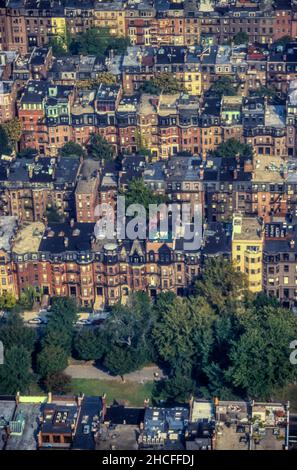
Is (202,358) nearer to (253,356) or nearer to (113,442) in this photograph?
(253,356)

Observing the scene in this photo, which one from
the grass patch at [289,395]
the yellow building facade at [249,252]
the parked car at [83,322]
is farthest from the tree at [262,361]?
the parked car at [83,322]

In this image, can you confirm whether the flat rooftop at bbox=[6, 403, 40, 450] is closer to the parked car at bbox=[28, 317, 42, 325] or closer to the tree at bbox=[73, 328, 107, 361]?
the tree at bbox=[73, 328, 107, 361]

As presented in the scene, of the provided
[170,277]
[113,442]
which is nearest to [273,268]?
[170,277]

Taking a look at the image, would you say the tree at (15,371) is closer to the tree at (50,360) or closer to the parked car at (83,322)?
the tree at (50,360)

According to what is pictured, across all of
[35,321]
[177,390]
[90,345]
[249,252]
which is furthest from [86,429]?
[249,252]

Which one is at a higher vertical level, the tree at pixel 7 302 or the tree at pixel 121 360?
the tree at pixel 7 302
